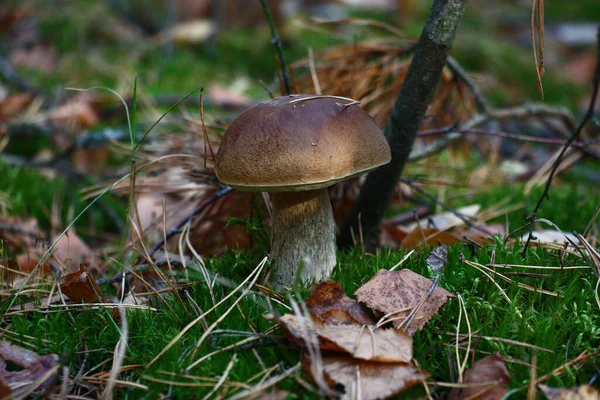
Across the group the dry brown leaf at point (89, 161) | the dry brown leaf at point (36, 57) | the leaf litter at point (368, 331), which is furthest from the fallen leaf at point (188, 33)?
the leaf litter at point (368, 331)

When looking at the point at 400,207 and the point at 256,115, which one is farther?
the point at 400,207

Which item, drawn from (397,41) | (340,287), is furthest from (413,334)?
(397,41)

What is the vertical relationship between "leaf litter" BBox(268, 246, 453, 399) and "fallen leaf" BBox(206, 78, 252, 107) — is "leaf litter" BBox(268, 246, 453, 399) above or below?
above

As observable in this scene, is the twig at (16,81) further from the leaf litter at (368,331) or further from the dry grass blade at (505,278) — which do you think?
the dry grass blade at (505,278)

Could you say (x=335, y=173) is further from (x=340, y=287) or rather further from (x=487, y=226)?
(x=487, y=226)

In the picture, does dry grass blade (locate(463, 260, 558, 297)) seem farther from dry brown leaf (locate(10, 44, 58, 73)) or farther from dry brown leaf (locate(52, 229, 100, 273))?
dry brown leaf (locate(10, 44, 58, 73))

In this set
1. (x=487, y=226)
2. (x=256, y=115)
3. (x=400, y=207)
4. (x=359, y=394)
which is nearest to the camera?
(x=359, y=394)

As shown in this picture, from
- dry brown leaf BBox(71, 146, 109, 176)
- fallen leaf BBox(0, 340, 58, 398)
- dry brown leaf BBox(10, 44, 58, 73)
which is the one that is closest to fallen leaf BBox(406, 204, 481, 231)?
fallen leaf BBox(0, 340, 58, 398)
